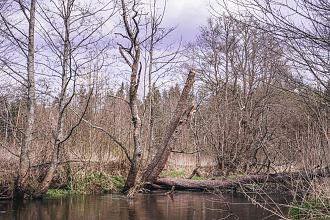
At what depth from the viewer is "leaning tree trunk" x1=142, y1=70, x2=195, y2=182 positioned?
1730 centimetres

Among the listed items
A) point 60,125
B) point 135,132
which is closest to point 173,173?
point 135,132

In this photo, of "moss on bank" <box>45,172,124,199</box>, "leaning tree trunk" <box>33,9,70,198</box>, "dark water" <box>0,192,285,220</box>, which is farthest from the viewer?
"moss on bank" <box>45,172,124,199</box>

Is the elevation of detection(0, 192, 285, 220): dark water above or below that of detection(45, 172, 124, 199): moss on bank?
below

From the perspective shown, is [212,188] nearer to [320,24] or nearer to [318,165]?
[318,165]

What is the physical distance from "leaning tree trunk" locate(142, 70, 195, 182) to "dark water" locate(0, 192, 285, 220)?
1.77 meters

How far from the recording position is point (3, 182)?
13992 mm

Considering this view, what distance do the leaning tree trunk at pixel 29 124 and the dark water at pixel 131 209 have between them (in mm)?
688

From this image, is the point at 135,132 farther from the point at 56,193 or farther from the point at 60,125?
the point at 56,193

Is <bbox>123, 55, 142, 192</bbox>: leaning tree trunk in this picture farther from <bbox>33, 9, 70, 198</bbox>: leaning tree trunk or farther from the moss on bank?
<bbox>33, 9, 70, 198</bbox>: leaning tree trunk

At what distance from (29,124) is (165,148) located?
18.1 feet

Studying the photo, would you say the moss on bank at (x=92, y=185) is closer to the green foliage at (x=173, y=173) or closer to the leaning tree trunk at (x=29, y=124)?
the leaning tree trunk at (x=29, y=124)

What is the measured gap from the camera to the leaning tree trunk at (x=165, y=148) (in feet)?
56.7

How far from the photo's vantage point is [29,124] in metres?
14.4

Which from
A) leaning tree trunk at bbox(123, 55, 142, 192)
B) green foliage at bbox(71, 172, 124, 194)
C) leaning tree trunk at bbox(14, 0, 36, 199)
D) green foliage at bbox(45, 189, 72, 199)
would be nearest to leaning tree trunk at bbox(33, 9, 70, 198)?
green foliage at bbox(45, 189, 72, 199)
